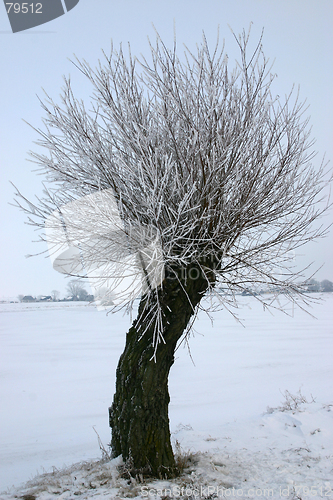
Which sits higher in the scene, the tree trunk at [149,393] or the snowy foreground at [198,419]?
the tree trunk at [149,393]

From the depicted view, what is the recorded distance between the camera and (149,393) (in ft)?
13.2

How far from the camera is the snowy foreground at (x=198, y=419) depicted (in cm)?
391

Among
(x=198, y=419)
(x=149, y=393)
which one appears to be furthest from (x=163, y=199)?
(x=198, y=419)

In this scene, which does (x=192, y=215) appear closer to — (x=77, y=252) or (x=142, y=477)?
(x=77, y=252)

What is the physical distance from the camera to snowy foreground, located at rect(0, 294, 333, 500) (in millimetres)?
3906

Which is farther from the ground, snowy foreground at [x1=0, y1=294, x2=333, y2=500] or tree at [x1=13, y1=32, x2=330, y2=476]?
tree at [x1=13, y1=32, x2=330, y2=476]

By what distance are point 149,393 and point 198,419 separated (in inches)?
154

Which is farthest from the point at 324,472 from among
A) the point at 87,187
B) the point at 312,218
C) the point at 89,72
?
the point at 89,72

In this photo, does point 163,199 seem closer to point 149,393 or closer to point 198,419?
point 149,393

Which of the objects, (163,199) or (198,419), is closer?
(163,199)

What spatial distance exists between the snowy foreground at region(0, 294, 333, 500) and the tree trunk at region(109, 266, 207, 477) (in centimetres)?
28

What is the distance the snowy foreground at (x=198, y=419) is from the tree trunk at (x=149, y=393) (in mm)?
279

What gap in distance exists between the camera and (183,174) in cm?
412

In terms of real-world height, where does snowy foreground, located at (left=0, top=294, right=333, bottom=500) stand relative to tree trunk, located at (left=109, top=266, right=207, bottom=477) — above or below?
below
